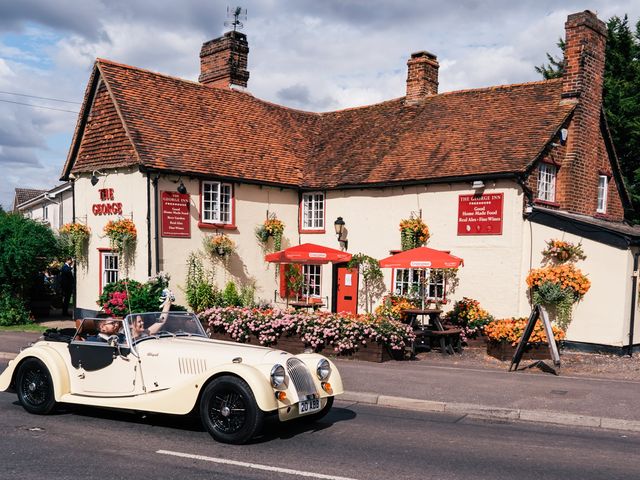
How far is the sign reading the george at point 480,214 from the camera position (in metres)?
16.1

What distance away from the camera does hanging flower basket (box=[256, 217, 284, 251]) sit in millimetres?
19516

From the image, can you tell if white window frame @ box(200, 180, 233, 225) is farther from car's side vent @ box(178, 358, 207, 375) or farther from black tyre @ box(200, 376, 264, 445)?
black tyre @ box(200, 376, 264, 445)

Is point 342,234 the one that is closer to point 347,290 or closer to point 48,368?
point 347,290

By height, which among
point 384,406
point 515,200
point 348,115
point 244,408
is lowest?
point 384,406

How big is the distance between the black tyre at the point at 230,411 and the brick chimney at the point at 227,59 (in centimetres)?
1801

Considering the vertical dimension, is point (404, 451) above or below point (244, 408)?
below

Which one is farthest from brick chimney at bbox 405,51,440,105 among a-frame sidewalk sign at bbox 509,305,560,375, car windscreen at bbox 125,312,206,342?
car windscreen at bbox 125,312,206,342

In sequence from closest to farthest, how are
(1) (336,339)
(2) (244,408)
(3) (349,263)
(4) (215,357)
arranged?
(2) (244,408), (4) (215,357), (1) (336,339), (3) (349,263)

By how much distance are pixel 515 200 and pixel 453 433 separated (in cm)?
921

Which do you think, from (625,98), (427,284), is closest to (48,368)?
(427,284)

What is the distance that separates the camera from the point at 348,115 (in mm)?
23453

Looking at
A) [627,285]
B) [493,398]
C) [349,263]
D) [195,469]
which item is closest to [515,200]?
[627,285]

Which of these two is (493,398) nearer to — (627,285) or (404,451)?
(404,451)

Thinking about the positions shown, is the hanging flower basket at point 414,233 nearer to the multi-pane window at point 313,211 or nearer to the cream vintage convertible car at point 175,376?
the multi-pane window at point 313,211
